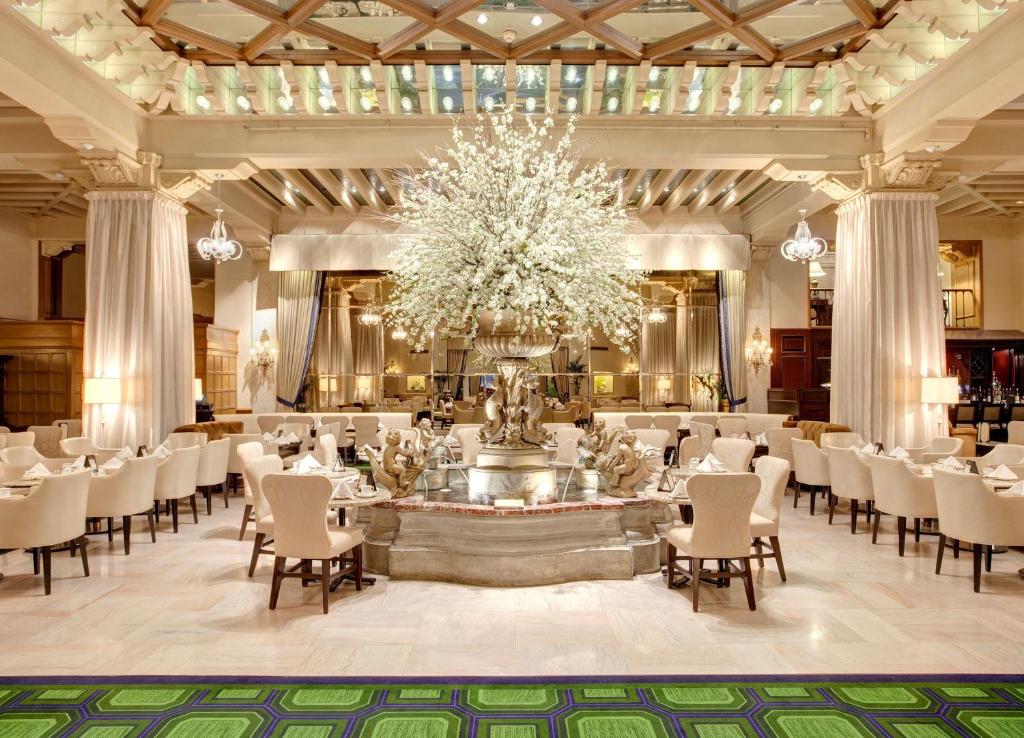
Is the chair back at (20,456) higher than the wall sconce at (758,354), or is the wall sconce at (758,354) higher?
the wall sconce at (758,354)

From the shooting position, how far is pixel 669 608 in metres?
4.58

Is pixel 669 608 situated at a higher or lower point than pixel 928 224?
lower

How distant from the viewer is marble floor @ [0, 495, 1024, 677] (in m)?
3.70

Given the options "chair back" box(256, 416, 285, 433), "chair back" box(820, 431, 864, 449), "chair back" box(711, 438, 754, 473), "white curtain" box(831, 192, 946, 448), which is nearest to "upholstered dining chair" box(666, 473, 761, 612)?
"chair back" box(711, 438, 754, 473)

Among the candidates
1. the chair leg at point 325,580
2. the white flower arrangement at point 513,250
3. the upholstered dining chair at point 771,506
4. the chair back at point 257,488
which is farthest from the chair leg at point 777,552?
the chair back at point 257,488

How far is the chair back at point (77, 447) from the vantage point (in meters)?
7.76

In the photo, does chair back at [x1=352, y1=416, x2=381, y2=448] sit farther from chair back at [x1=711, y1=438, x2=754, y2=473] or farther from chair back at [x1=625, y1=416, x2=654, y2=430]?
chair back at [x1=711, y1=438, x2=754, y2=473]

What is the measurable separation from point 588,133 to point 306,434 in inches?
233

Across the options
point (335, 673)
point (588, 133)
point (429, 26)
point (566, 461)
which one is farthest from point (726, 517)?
point (588, 133)

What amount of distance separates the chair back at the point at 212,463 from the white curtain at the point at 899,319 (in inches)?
298

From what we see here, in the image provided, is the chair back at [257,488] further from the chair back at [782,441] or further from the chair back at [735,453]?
the chair back at [782,441]

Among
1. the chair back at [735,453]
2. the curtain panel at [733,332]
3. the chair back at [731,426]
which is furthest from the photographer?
the curtain panel at [733,332]

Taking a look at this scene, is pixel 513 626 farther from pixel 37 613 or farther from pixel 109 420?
pixel 109 420

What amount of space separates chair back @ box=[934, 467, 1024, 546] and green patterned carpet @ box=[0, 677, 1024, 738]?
A: 167cm
